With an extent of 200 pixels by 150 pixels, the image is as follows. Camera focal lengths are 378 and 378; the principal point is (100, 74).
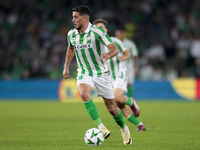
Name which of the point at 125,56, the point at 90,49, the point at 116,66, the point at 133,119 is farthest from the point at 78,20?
the point at 133,119

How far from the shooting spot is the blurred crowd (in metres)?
17.9

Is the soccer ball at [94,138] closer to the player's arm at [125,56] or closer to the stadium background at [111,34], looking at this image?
the player's arm at [125,56]

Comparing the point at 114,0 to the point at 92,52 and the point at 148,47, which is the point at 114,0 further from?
the point at 92,52

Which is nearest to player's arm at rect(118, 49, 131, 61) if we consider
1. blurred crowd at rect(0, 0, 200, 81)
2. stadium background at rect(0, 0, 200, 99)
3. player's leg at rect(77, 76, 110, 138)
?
player's leg at rect(77, 76, 110, 138)

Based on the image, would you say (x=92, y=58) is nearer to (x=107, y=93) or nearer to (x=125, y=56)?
(x=107, y=93)

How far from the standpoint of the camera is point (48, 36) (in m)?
20.2

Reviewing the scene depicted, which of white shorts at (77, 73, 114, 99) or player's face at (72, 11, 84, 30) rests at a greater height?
player's face at (72, 11, 84, 30)

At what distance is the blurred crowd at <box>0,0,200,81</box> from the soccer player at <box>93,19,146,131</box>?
9.63m

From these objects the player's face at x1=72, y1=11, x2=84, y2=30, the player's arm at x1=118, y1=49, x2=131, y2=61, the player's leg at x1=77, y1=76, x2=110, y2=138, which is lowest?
the player's leg at x1=77, y1=76, x2=110, y2=138

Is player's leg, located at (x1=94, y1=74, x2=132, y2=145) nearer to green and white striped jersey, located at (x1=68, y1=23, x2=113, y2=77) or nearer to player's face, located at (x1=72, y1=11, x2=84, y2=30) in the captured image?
green and white striped jersey, located at (x1=68, y1=23, x2=113, y2=77)

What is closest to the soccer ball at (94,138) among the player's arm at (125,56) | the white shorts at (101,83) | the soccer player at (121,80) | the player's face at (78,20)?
the white shorts at (101,83)

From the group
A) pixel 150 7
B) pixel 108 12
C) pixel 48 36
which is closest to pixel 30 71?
pixel 48 36

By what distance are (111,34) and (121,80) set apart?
11469 millimetres

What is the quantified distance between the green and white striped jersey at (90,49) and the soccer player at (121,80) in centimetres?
153
